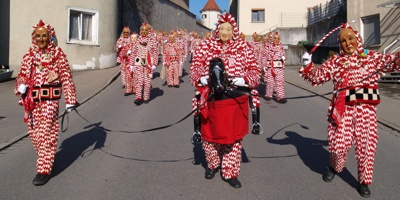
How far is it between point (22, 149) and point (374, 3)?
17.7 m

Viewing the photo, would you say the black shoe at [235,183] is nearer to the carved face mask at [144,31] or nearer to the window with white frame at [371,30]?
the carved face mask at [144,31]

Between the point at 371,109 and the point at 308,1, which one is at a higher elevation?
the point at 308,1

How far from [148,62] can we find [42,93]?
6.56 m

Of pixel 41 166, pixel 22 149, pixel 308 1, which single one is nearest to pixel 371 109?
pixel 41 166

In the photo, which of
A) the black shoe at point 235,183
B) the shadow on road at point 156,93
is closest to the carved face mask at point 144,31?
the shadow on road at point 156,93

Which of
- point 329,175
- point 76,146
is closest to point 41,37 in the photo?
point 76,146

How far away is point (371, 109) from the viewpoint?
4.60 meters

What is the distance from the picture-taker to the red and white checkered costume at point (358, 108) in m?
4.57

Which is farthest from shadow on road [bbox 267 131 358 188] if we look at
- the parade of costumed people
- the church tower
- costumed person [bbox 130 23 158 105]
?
the church tower

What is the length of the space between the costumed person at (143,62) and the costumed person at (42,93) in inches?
244

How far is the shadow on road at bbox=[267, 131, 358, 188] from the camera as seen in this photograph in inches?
212

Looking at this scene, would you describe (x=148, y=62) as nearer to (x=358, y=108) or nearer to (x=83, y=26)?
(x=358, y=108)

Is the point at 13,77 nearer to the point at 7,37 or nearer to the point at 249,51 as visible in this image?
the point at 7,37

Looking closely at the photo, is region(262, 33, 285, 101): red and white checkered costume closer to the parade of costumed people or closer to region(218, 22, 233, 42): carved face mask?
the parade of costumed people
